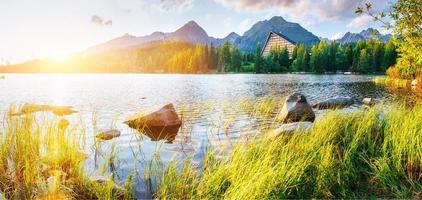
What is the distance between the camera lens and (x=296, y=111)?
16484mm

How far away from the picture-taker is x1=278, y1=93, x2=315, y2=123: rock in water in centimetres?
1623

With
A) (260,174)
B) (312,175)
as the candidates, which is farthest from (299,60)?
(260,174)

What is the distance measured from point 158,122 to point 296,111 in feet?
22.9

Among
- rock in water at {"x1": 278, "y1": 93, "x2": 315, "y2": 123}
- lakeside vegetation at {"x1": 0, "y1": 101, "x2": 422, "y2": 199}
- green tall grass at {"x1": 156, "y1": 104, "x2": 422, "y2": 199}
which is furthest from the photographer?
rock in water at {"x1": 278, "y1": 93, "x2": 315, "y2": 123}

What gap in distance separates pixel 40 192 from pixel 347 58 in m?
131

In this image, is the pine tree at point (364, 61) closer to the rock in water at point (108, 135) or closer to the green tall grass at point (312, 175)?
the rock in water at point (108, 135)

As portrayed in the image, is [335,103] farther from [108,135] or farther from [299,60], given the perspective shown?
[299,60]

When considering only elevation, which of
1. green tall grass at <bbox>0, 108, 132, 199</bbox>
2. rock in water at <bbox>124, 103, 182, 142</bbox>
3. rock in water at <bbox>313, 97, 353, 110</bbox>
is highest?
Answer: green tall grass at <bbox>0, 108, 132, 199</bbox>

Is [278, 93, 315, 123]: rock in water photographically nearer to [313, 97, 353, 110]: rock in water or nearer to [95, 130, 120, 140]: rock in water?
[313, 97, 353, 110]: rock in water

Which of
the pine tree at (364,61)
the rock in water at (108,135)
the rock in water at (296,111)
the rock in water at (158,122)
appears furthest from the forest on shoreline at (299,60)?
the rock in water at (108,135)

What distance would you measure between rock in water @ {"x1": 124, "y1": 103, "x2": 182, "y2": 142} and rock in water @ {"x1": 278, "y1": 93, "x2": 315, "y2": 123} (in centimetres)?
533

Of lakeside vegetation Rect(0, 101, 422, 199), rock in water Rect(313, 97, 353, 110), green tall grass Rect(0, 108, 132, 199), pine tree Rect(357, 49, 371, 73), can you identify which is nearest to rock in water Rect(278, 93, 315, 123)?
rock in water Rect(313, 97, 353, 110)

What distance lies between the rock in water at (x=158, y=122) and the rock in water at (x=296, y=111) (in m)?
5.33

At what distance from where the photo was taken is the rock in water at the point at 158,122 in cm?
1430
